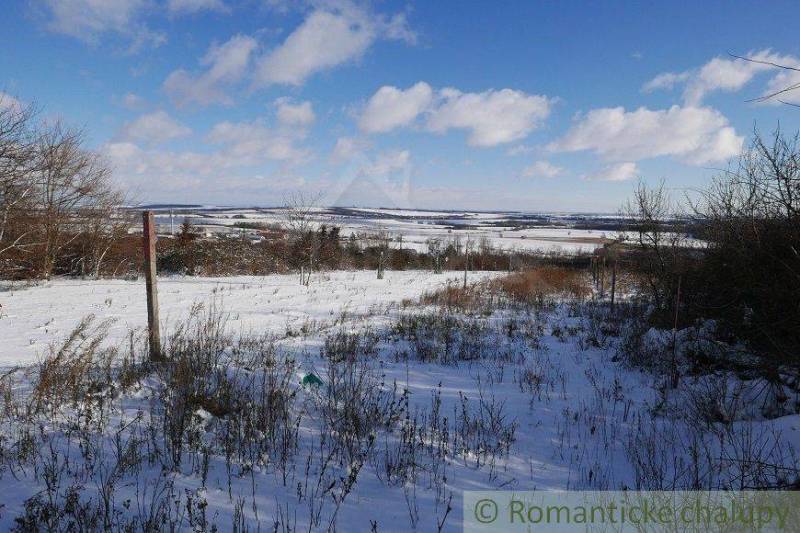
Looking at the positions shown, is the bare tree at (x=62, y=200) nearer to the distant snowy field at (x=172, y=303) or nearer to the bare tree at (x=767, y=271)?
the distant snowy field at (x=172, y=303)

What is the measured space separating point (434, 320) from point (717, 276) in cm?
588

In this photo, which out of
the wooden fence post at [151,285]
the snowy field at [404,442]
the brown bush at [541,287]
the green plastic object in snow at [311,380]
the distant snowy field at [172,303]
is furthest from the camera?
the brown bush at [541,287]

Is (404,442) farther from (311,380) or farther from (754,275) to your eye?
(754,275)

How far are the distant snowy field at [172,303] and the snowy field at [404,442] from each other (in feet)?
2.09

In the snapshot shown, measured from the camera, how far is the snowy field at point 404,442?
2.94m

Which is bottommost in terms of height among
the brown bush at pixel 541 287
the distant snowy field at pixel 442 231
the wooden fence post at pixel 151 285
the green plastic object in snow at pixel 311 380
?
the brown bush at pixel 541 287

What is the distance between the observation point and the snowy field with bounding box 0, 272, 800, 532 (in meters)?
2.94

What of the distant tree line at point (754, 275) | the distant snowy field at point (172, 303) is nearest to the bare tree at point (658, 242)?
the distant tree line at point (754, 275)

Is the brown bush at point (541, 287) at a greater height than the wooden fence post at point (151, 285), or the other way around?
the wooden fence post at point (151, 285)

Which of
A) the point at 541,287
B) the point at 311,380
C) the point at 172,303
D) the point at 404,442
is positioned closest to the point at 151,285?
the point at 311,380

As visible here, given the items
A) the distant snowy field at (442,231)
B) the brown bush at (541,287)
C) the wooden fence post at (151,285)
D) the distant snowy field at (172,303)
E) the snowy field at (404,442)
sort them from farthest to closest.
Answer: the distant snowy field at (442,231), the brown bush at (541,287), the distant snowy field at (172,303), the wooden fence post at (151,285), the snowy field at (404,442)

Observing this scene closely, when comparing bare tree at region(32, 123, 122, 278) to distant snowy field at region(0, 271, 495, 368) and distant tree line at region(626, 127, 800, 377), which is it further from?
distant tree line at region(626, 127, 800, 377)

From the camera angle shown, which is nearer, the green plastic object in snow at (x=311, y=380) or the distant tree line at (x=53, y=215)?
the green plastic object in snow at (x=311, y=380)

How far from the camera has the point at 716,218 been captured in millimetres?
9055
